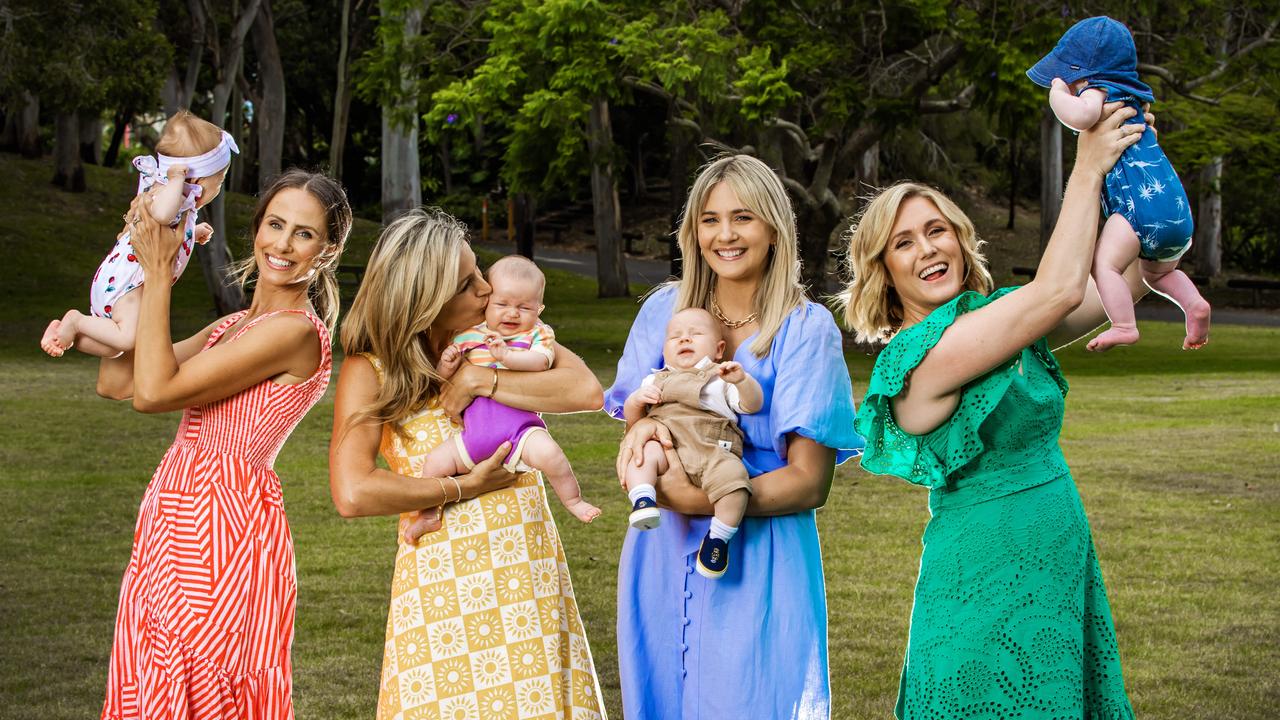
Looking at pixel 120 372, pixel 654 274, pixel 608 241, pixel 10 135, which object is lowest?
pixel 654 274

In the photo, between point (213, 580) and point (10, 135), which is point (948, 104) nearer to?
point (213, 580)

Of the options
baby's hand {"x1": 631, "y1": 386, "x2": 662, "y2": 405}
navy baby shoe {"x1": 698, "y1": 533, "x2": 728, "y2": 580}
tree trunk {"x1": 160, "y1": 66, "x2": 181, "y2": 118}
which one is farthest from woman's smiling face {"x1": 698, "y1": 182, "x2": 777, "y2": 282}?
tree trunk {"x1": 160, "y1": 66, "x2": 181, "y2": 118}

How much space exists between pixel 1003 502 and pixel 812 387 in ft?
1.92

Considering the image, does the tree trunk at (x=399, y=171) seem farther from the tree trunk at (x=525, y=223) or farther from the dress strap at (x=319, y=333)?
the dress strap at (x=319, y=333)

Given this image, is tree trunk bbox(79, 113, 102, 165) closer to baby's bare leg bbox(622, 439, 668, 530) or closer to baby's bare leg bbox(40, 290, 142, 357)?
baby's bare leg bbox(40, 290, 142, 357)

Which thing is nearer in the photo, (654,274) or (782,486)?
(782,486)

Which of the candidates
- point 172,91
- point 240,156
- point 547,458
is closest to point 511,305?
point 547,458

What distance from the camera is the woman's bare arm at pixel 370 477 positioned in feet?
11.5

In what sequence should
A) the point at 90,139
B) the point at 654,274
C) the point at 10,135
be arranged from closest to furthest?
the point at 654,274 → the point at 10,135 → the point at 90,139

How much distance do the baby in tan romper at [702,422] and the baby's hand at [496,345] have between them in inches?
13.5

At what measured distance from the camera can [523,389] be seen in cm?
364

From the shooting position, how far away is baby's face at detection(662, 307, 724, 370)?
11.7 feet

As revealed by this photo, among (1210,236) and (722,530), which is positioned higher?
(1210,236)

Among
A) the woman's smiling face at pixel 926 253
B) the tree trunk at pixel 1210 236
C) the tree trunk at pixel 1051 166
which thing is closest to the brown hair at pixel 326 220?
the woman's smiling face at pixel 926 253
